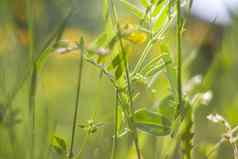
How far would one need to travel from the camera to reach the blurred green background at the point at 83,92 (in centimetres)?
93

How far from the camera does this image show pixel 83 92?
1672 mm

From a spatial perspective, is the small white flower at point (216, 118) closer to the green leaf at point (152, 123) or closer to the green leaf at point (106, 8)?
the green leaf at point (152, 123)

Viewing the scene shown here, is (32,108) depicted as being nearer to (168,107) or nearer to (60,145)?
(60,145)

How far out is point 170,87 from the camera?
0.83 metres

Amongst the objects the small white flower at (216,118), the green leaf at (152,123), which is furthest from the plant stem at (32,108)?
the small white flower at (216,118)

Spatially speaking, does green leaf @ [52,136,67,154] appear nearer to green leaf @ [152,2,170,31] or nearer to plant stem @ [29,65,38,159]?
plant stem @ [29,65,38,159]

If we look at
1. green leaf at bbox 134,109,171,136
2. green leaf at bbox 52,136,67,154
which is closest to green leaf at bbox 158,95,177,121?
green leaf at bbox 134,109,171,136

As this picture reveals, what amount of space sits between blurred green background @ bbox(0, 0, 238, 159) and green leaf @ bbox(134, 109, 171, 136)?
62mm

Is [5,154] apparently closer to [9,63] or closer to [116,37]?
[116,37]

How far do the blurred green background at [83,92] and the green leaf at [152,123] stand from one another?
62mm

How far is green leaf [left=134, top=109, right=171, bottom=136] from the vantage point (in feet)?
2.62

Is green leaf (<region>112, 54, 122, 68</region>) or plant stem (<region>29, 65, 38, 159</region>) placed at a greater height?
green leaf (<region>112, 54, 122, 68</region>)

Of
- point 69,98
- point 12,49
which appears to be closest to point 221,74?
point 69,98

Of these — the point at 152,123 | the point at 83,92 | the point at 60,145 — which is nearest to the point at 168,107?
the point at 152,123
